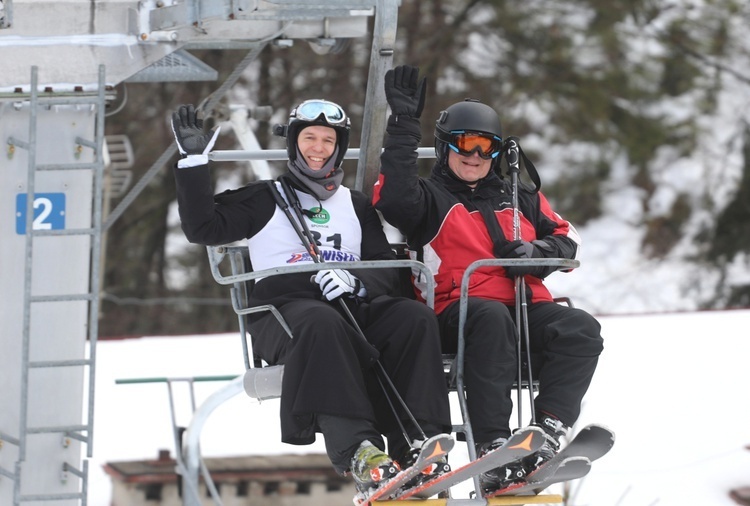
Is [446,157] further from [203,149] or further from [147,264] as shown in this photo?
[147,264]

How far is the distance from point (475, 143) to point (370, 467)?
1.33 m

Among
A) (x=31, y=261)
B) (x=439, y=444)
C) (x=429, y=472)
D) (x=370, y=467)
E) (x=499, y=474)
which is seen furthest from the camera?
(x=31, y=261)

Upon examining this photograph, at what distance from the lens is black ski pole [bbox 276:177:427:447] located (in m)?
4.57

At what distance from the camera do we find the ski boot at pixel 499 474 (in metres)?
4.57

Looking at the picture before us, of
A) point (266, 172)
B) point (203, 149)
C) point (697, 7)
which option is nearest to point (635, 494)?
point (266, 172)

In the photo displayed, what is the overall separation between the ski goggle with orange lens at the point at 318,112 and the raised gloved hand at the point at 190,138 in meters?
0.37

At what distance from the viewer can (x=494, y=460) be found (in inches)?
169

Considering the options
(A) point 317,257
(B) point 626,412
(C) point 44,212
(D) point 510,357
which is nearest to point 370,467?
(D) point 510,357

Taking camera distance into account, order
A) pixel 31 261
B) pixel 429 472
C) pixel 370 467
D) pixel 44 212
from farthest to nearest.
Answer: pixel 44 212
pixel 31 261
pixel 429 472
pixel 370 467

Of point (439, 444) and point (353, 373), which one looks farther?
point (353, 373)

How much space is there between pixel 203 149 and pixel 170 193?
483 inches

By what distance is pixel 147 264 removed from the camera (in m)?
17.4

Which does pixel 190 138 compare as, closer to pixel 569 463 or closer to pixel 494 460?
pixel 494 460

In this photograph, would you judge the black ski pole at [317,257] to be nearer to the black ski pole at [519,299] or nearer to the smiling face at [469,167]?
the black ski pole at [519,299]
